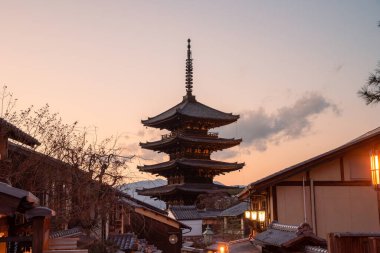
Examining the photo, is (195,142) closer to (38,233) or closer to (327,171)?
(327,171)

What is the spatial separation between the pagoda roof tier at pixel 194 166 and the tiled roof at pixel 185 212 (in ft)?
14.7

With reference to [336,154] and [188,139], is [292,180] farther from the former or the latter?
[188,139]

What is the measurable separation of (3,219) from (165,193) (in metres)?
42.7

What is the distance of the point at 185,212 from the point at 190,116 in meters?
10.4

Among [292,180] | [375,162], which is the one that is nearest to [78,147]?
[292,180]

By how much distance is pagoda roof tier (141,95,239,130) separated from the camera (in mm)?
51250

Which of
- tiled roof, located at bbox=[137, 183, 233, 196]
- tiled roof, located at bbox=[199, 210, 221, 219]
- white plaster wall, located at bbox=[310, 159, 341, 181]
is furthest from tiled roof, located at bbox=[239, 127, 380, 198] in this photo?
tiled roof, located at bbox=[199, 210, 221, 219]

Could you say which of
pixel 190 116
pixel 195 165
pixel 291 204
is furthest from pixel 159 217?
pixel 190 116

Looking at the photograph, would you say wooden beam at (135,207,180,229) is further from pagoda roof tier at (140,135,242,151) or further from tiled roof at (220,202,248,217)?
tiled roof at (220,202,248,217)

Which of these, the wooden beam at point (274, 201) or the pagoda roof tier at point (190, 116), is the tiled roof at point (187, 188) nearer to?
the pagoda roof tier at point (190, 116)

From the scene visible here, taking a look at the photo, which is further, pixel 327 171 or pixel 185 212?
pixel 185 212

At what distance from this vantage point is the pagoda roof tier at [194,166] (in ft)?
162

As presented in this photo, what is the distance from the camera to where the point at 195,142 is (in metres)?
50.2

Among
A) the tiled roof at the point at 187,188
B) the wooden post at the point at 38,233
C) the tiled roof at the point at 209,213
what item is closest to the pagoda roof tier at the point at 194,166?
the tiled roof at the point at 187,188
